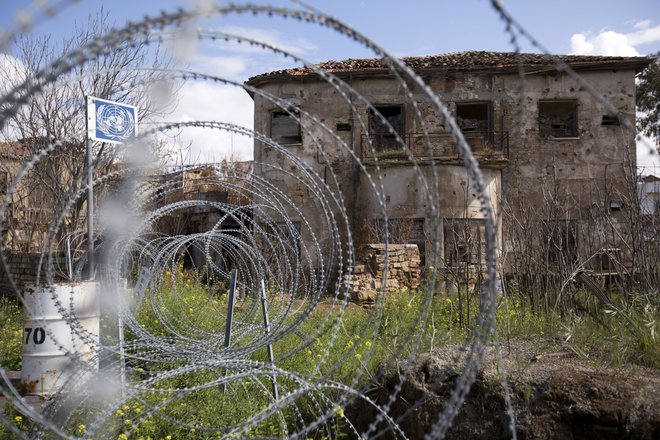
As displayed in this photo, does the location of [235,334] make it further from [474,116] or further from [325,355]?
[474,116]

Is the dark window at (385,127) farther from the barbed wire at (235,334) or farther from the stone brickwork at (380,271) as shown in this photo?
the barbed wire at (235,334)

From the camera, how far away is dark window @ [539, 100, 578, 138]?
17.4 meters

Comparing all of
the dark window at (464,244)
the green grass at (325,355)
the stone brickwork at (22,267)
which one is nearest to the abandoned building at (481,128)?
the dark window at (464,244)

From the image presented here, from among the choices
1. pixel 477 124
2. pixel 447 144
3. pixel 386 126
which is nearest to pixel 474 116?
pixel 477 124

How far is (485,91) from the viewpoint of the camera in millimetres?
17516

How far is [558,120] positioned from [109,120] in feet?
49.4

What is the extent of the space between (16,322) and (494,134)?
13.7 metres

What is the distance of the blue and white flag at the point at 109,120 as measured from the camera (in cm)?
581

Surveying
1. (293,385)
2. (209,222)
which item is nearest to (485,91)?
(209,222)

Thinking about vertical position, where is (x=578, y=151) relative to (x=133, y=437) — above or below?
above

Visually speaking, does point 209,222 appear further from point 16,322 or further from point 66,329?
point 66,329

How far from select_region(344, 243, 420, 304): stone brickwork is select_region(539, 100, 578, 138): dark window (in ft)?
24.4

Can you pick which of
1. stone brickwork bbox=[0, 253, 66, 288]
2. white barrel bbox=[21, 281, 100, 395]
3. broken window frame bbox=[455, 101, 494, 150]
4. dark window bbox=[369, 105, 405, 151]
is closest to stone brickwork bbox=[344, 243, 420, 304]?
broken window frame bbox=[455, 101, 494, 150]

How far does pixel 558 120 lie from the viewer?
1766 cm
